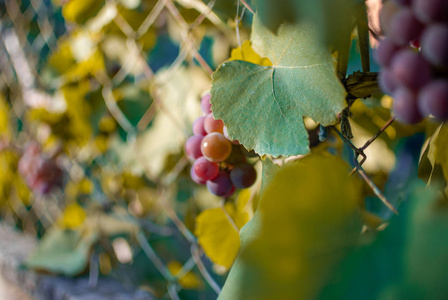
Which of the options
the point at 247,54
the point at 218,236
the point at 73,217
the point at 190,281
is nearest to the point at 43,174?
the point at 73,217

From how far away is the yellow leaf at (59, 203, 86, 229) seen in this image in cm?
103

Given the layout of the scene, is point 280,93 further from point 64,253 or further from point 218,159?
point 64,253

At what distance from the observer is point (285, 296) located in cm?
A: 23

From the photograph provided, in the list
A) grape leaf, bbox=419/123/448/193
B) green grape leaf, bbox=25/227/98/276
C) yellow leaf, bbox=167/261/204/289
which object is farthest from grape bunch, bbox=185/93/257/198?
green grape leaf, bbox=25/227/98/276

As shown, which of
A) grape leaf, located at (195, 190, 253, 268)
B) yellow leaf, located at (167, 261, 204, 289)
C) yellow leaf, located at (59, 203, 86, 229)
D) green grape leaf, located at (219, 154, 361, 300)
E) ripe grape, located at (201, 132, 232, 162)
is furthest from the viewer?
yellow leaf, located at (59, 203, 86, 229)

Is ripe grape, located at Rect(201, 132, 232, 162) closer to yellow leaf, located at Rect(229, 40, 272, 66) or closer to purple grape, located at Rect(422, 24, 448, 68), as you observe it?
yellow leaf, located at Rect(229, 40, 272, 66)

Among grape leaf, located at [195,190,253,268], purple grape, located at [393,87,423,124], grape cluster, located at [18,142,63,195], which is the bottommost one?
grape cluster, located at [18,142,63,195]

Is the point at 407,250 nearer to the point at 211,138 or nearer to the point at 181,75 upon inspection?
the point at 211,138

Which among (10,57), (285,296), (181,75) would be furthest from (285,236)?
(10,57)

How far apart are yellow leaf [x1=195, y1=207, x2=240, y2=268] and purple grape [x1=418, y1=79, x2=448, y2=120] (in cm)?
35

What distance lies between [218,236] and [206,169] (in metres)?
0.14

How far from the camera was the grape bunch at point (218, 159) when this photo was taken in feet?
1.44

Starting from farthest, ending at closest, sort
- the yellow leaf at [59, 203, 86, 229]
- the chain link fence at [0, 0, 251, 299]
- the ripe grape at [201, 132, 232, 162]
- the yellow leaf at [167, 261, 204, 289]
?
the yellow leaf at [59, 203, 86, 229], the yellow leaf at [167, 261, 204, 289], the chain link fence at [0, 0, 251, 299], the ripe grape at [201, 132, 232, 162]

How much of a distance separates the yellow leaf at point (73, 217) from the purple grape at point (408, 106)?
0.92m
